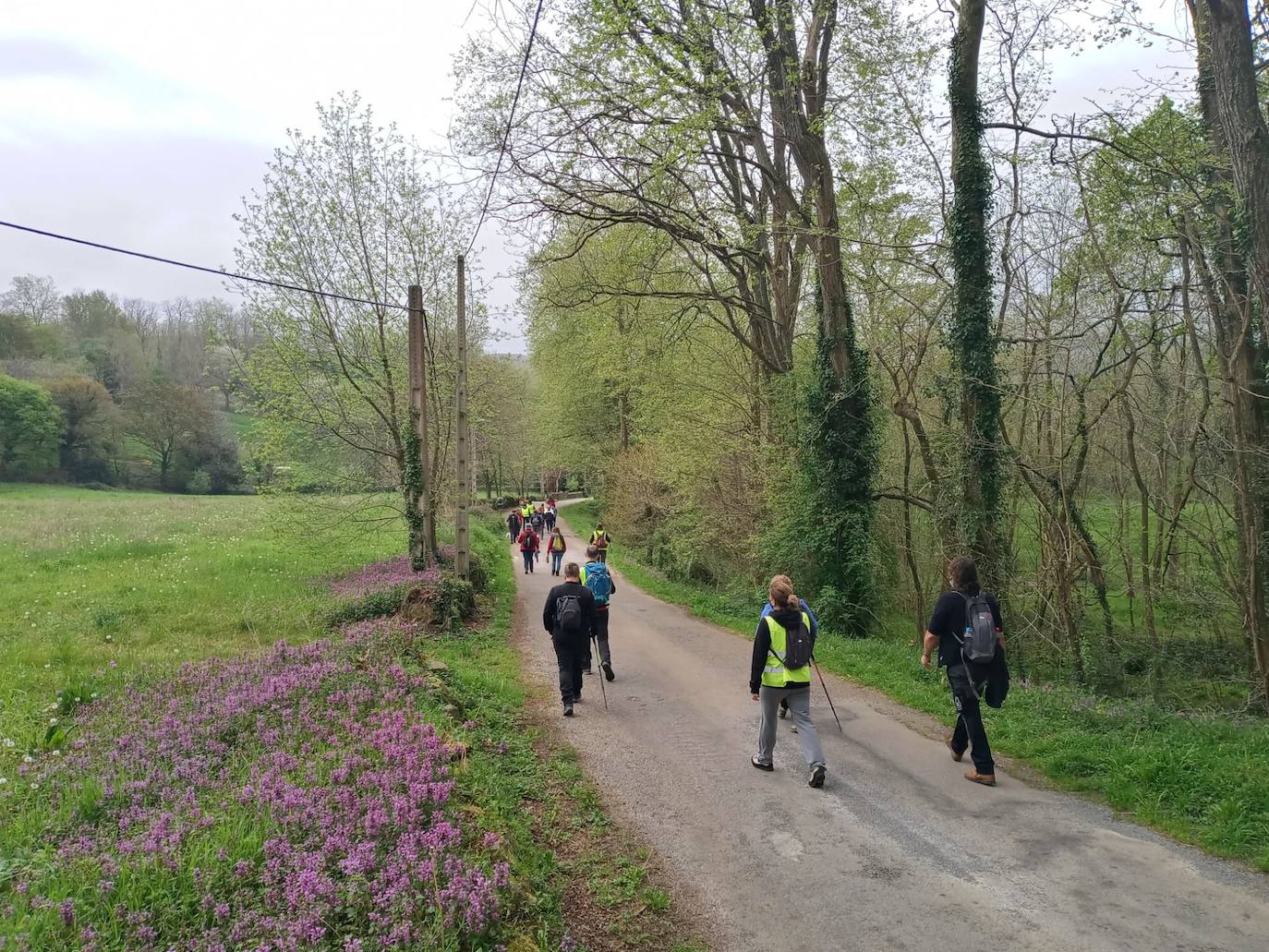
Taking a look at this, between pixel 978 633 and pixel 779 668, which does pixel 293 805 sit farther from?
pixel 978 633

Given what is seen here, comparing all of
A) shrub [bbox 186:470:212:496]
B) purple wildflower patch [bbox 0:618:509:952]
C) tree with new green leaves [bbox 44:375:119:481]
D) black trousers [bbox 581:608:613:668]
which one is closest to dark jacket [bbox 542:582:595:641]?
black trousers [bbox 581:608:613:668]

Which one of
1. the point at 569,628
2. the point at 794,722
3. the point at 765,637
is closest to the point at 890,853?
the point at 794,722

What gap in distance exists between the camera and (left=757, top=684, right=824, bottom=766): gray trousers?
19.0 feet

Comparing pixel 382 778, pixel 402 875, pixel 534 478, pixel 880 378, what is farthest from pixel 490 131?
pixel 534 478

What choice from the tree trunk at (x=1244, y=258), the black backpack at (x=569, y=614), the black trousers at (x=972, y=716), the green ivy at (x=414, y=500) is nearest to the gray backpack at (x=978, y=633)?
the black trousers at (x=972, y=716)

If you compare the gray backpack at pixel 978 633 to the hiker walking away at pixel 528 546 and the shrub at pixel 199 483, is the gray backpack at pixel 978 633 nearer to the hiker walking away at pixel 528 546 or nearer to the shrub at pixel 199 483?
the hiker walking away at pixel 528 546

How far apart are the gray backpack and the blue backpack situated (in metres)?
4.77

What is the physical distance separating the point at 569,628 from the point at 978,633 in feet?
13.9

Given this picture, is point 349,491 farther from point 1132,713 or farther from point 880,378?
point 1132,713

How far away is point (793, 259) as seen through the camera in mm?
14789

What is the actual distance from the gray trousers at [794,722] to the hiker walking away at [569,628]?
246 centimetres

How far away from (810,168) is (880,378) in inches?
166

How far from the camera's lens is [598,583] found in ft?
31.0

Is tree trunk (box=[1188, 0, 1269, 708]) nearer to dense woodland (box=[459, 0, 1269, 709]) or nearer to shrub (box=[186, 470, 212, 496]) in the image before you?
dense woodland (box=[459, 0, 1269, 709])
